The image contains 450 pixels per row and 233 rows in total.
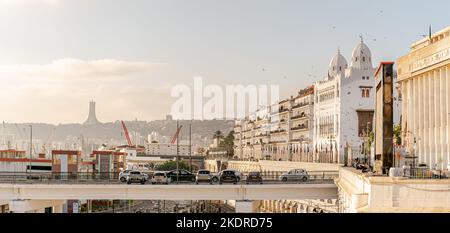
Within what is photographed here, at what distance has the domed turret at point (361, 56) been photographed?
346 ft

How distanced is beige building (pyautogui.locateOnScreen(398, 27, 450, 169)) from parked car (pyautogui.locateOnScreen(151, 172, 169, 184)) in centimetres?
2226

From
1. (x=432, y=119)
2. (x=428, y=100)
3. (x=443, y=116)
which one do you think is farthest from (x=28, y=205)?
(x=428, y=100)

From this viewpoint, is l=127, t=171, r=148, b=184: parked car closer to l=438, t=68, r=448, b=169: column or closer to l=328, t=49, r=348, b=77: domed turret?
l=438, t=68, r=448, b=169: column

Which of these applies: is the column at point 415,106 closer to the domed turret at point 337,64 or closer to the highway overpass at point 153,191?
the highway overpass at point 153,191

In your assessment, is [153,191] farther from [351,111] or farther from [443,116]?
[351,111]

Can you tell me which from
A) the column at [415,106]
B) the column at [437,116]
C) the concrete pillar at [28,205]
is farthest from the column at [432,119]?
the concrete pillar at [28,205]

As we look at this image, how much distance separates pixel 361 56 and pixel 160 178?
61.3 metres

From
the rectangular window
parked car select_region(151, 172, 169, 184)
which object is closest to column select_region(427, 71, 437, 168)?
parked car select_region(151, 172, 169, 184)

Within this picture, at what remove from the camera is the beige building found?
2394 inches

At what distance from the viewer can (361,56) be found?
105812mm

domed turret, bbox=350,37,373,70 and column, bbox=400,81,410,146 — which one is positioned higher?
domed turret, bbox=350,37,373,70
